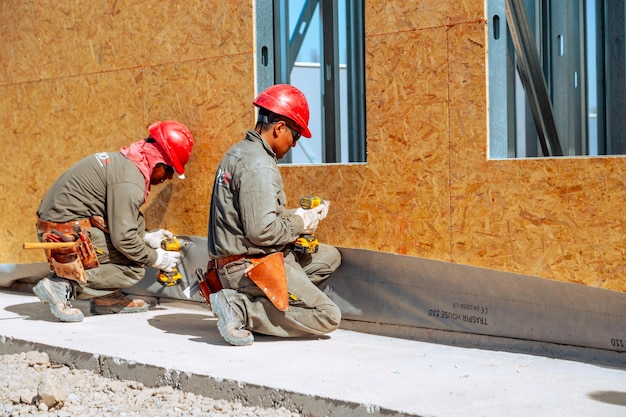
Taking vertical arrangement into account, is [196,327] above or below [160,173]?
below

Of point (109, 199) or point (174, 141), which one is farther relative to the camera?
point (174, 141)

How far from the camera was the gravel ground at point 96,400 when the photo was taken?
391 cm

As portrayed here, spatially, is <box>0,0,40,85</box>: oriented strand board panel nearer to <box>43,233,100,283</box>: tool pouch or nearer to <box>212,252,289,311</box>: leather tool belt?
<box>43,233,100,283</box>: tool pouch

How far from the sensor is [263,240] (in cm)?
481

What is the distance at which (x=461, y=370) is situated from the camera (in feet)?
13.8

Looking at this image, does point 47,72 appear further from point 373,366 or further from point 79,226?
point 373,366

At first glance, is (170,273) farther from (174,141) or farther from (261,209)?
(261,209)

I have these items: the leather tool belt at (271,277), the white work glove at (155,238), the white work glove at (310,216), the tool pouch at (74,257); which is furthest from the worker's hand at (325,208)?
the tool pouch at (74,257)

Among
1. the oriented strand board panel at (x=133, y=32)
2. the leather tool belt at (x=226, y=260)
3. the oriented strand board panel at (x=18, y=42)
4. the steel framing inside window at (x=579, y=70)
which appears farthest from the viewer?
the oriented strand board panel at (x=18, y=42)

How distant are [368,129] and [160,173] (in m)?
1.53

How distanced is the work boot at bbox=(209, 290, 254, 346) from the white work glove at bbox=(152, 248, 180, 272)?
3.45ft

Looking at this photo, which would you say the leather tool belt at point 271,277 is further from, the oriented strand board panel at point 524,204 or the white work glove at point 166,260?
the white work glove at point 166,260

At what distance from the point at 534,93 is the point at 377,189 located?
147 cm

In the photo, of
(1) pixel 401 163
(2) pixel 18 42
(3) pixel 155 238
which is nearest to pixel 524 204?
(1) pixel 401 163
